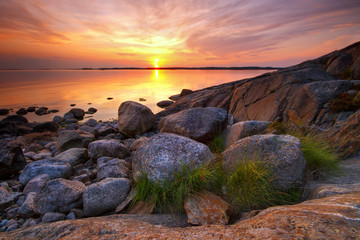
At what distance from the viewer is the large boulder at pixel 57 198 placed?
4492mm

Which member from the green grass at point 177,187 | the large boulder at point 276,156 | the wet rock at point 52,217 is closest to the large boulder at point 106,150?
the wet rock at point 52,217

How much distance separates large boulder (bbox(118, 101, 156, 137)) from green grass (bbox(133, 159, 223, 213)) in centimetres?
826

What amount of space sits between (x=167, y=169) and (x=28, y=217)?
3.61 meters

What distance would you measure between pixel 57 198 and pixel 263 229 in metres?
4.61

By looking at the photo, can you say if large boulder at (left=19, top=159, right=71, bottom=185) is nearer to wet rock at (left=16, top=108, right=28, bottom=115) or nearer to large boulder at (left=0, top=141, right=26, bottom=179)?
large boulder at (left=0, top=141, right=26, bottom=179)

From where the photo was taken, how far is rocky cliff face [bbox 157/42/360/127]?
7.52 m

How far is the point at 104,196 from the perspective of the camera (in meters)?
4.52

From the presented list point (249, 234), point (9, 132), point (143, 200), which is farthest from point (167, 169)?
point (9, 132)

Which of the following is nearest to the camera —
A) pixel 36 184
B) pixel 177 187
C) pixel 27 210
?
pixel 177 187

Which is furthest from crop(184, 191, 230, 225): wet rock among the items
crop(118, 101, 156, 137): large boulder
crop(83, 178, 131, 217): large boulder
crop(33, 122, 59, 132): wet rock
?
crop(33, 122, 59, 132): wet rock

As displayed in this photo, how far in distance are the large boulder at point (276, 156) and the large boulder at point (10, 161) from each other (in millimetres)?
7630

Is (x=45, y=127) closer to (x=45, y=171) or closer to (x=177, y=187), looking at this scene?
(x=45, y=171)

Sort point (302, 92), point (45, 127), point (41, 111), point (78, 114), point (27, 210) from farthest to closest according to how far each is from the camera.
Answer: point (41, 111) < point (78, 114) < point (45, 127) < point (302, 92) < point (27, 210)

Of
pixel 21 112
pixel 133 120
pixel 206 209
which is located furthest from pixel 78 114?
pixel 206 209
